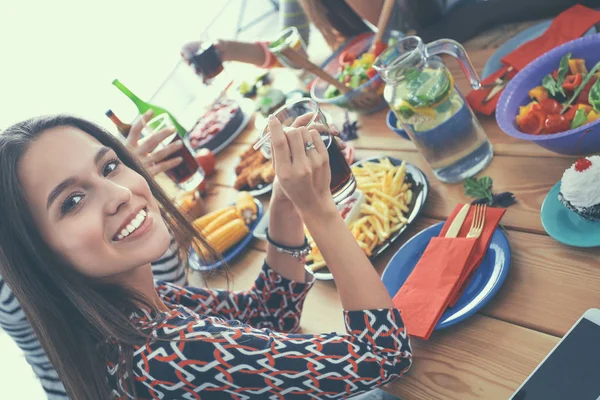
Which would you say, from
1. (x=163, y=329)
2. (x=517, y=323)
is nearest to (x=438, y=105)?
(x=517, y=323)

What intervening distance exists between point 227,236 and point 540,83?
0.90 metres

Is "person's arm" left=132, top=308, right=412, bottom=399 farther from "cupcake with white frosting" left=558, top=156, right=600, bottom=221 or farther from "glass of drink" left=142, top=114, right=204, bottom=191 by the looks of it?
"glass of drink" left=142, top=114, right=204, bottom=191

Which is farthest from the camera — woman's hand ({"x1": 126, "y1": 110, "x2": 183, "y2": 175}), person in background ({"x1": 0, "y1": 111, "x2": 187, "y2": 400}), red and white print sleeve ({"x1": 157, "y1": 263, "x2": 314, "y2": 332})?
woman's hand ({"x1": 126, "y1": 110, "x2": 183, "y2": 175})

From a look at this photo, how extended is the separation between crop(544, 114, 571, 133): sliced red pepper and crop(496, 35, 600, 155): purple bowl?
0.12 ft

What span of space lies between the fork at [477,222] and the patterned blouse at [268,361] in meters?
0.23

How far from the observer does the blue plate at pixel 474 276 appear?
36.9 inches

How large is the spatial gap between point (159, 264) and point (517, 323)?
0.98m

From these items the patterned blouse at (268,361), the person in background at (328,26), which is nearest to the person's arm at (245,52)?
the person in background at (328,26)

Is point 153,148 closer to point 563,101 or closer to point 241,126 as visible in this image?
point 241,126

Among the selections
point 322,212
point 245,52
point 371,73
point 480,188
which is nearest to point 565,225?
point 480,188

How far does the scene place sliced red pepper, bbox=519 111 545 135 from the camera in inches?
42.6

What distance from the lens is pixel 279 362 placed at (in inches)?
36.2

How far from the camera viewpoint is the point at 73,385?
0.95 meters

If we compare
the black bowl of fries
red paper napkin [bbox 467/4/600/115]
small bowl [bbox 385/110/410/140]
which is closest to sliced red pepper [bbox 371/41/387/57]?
small bowl [bbox 385/110/410/140]
